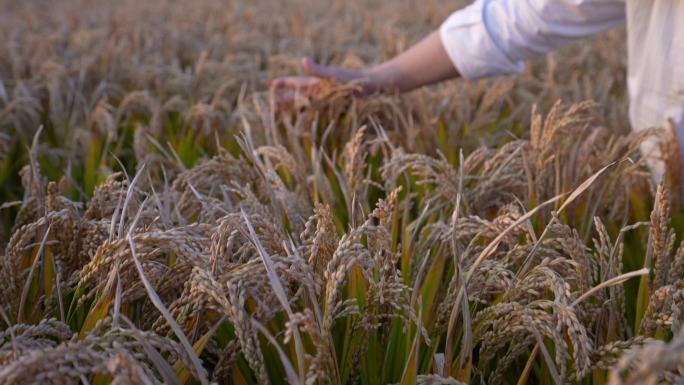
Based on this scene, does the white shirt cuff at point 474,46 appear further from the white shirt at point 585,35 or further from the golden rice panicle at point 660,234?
the golden rice panicle at point 660,234

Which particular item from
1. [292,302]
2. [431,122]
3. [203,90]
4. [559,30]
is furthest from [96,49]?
[292,302]

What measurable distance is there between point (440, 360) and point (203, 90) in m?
1.56

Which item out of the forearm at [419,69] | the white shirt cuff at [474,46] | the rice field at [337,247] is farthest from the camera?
the forearm at [419,69]

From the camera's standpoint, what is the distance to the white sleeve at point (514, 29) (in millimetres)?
1508

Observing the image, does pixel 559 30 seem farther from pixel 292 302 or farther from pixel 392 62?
pixel 292 302

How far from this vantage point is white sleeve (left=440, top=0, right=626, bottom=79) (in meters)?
1.51

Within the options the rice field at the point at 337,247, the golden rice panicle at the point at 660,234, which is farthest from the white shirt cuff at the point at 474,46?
the golden rice panicle at the point at 660,234

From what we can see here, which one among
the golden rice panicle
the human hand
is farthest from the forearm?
the golden rice panicle

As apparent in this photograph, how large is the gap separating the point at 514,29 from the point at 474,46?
111 millimetres

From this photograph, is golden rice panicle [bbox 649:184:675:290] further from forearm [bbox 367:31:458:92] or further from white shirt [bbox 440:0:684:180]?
forearm [bbox 367:31:458:92]

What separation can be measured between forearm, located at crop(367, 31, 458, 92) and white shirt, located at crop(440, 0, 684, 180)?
0.15 ft

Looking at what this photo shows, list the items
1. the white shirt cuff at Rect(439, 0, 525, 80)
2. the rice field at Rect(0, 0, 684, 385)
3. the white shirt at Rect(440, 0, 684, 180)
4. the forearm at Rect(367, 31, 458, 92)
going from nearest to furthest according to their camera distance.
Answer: the rice field at Rect(0, 0, 684, 385) < the white shirt at Rect(440, 0, 684, 180) < the white shirt cuff at Rect(439, 0, 525, 80) < the forearm at Rect(367, 31, 458, 92)

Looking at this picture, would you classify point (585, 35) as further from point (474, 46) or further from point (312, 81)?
point (312, 81)

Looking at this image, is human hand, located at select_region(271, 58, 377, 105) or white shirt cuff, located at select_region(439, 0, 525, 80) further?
human hand, located at select_region(271, 58, 377, 105)
